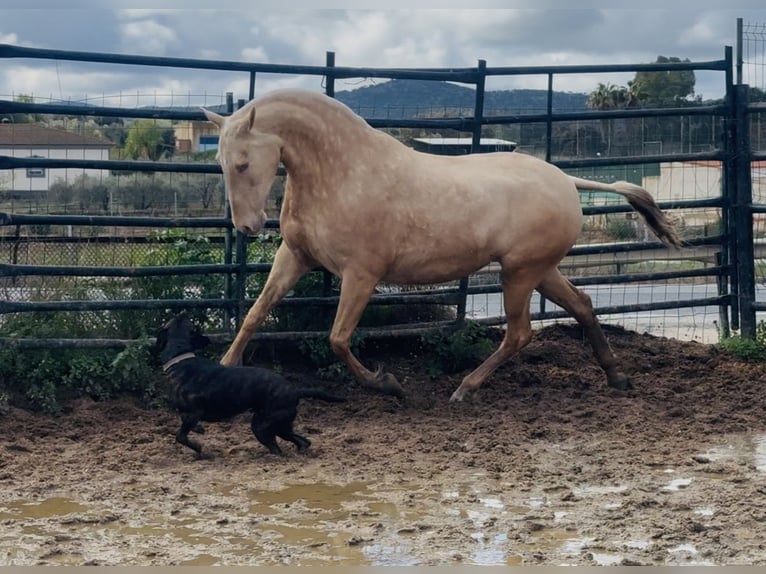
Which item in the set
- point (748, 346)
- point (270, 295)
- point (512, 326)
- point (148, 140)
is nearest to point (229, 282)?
point (270, 295)

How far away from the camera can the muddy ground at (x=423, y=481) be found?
4.19 metres

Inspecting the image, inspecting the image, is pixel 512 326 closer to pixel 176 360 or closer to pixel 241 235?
pixel 241 235

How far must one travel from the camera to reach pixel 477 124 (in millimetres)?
7977

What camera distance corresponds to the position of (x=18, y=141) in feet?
24.0

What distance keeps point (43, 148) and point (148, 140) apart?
0.70 m

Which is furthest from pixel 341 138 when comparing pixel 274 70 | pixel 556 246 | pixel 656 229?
pixel 656 229

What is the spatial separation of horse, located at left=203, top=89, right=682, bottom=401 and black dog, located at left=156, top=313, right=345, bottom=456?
0.94m

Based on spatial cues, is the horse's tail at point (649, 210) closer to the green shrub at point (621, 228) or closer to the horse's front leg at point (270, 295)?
the green shrub at point (621, 228)

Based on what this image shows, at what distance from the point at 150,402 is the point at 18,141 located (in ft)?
6.65

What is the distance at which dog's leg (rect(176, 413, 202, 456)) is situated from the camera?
Result: 5605mm

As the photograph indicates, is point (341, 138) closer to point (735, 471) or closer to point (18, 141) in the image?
point (18, 141)

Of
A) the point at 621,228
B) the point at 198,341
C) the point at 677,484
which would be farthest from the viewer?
the point at 621,228

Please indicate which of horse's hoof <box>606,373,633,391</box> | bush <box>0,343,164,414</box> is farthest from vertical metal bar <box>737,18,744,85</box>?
bush <box>0,343,164,414</box>

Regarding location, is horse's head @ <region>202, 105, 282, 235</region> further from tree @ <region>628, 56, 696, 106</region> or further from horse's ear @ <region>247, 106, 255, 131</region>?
tree @ <region>628, 56, 696, 106</region>
